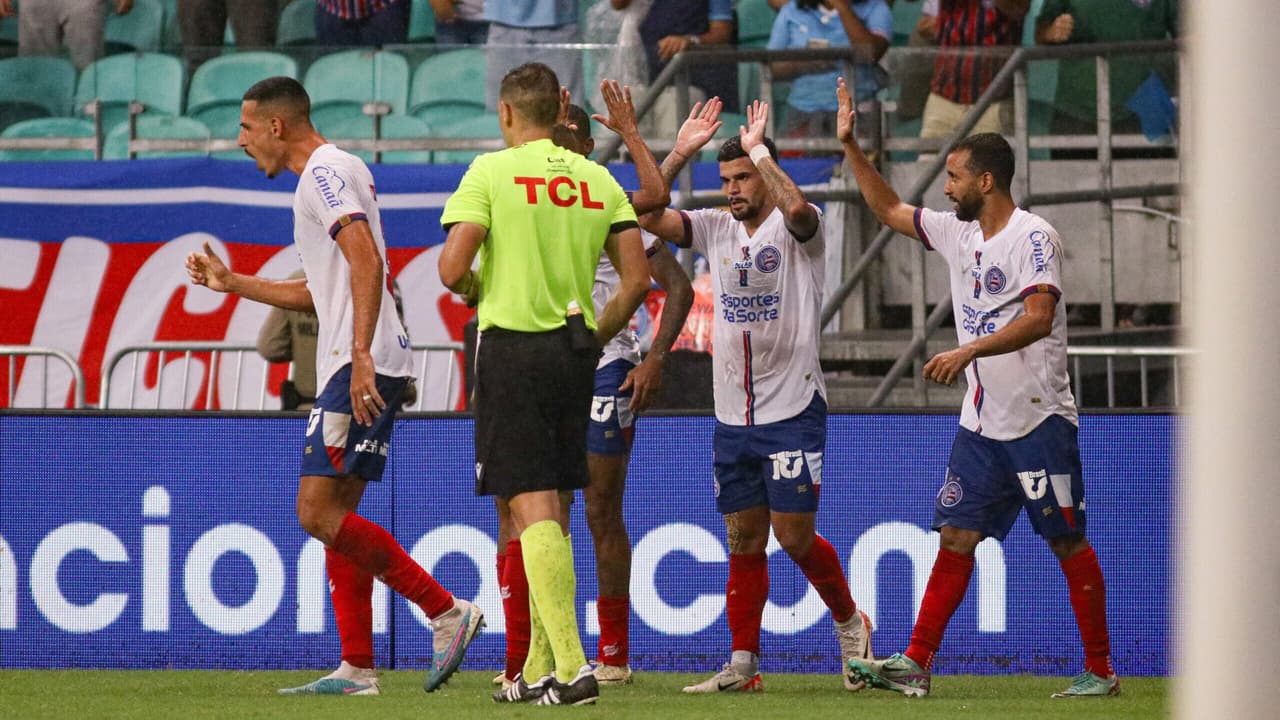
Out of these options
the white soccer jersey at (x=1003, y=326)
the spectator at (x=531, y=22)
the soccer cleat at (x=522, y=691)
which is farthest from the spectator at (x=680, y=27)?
the soccer cleat at (x=522, y=691)

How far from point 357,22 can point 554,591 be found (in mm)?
7457

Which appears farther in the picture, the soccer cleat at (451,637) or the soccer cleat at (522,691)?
the soccer cleat at (451,637)

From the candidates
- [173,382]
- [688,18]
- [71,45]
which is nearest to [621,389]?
[173,382]

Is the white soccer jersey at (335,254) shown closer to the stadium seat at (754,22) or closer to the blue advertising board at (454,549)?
the blue advertising board at (454,549)

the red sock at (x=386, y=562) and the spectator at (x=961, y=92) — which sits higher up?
the spectator at (x=961, y=92)

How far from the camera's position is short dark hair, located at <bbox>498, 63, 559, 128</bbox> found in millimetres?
6109

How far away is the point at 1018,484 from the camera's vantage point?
6.97 m

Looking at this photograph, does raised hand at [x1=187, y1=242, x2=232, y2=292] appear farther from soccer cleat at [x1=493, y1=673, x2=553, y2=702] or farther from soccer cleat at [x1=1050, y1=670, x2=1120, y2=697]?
soccer cleat at [x1=1050, y1=670, x2=1120, y2=697]

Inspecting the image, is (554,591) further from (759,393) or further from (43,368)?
(43,368)

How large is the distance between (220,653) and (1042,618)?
3.73 metres

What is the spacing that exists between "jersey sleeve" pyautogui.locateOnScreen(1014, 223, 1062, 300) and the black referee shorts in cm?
180

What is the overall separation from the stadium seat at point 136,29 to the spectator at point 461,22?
6.22ft

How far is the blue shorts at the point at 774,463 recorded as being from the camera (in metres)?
7.12

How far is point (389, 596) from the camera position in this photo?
27.6ft
